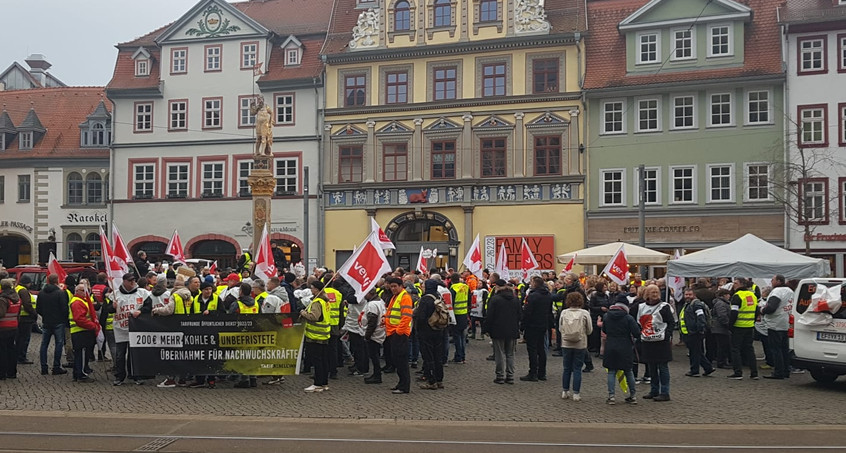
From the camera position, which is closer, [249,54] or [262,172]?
[262,172]

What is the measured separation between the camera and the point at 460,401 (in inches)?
508

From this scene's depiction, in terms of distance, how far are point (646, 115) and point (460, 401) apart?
26.6m

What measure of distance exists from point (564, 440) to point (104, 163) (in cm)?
Result: 4030

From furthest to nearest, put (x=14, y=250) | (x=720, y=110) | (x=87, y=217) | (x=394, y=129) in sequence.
→ (x=14, y=250) < (x=87, y=217) < (x=394, y=129) < (x=720, y=110)

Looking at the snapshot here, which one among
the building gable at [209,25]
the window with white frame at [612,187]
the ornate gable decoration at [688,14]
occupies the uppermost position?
the building gable at [209,25]

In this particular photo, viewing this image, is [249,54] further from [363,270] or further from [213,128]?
[363,270]

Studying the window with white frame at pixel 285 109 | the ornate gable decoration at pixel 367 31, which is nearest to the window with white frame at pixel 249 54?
the window with white frame at pixel 285 109

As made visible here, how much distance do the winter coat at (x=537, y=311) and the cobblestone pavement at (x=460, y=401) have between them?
0.99 meters

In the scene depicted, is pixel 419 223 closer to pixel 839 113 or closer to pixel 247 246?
pixel 247 246

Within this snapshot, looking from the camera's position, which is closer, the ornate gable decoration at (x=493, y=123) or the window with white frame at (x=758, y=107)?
the window with white frame at (x=758, y=107)

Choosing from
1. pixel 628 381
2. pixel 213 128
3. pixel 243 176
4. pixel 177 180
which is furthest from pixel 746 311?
pixel 177 180

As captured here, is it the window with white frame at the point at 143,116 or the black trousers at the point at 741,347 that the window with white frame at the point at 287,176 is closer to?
the window with white frame at the point at 143,116

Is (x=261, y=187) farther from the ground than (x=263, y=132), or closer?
closer

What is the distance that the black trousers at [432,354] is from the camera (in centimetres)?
1386
